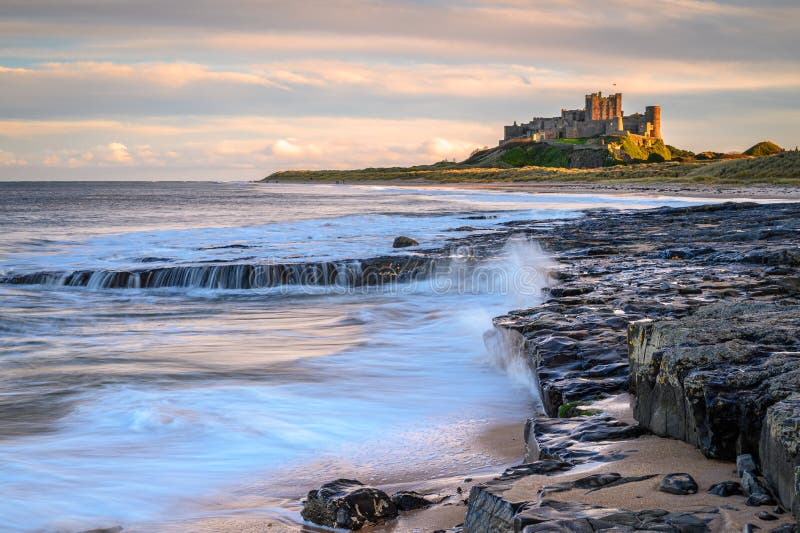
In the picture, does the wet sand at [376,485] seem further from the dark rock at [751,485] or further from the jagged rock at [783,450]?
the jagged rock at [783,450]

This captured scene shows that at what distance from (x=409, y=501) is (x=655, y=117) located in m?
153

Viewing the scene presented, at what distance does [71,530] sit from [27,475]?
1.03 meters

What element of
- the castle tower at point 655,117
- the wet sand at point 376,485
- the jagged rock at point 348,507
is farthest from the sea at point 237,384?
the castle tower at point 655,117

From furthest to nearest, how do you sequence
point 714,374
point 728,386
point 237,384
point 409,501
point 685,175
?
point 685,175 → point 237,384 → point 409,501 → point 714,374 → point 728,386

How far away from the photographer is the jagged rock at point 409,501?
12.8 feet

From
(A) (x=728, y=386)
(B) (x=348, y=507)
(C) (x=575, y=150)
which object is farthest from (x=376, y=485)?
(C) (x=575, y=150)

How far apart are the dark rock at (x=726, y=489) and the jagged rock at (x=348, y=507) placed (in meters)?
1.64

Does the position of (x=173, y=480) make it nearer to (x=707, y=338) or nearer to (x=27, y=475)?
(x=27, y=475)

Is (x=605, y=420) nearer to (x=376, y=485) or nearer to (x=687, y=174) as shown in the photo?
(x=376, y=485)

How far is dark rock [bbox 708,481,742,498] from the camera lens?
2854mm

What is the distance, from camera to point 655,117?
14438 cm

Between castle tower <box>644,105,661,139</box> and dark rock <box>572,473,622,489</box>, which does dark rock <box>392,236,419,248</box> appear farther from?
castle tower <box>644,105,661,139</box>

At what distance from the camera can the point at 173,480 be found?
4938mm

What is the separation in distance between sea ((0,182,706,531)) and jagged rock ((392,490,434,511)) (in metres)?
0.57
